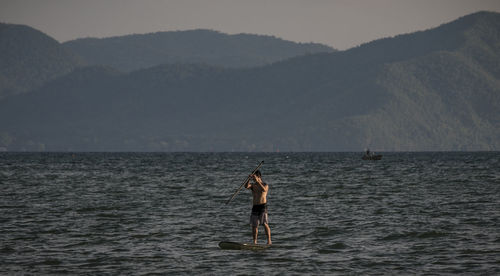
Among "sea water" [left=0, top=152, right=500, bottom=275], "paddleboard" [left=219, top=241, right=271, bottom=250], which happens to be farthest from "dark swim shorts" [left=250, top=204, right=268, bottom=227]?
"sea water" [left=0, top=152, right=500, bottom=275]

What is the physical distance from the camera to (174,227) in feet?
95.9

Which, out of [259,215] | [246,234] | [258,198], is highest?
[258,198]

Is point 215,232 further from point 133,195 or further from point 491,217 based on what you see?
point 133,195

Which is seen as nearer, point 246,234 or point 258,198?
point 258,198

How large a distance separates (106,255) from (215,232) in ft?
19.3

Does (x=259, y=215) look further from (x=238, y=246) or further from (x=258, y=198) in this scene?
(x=238, y=246)

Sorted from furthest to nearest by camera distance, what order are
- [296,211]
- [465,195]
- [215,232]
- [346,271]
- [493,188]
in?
1. [493,188]
2. [465,195]
3. [296,211]
4. [215,232]
5. [346,271]

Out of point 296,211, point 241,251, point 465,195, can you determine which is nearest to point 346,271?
point 241,251

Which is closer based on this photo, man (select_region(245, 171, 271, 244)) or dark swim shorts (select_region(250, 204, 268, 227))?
man (select_region(245, 171, 271, 244))

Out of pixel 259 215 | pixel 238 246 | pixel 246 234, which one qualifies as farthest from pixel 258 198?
pixel 246 234

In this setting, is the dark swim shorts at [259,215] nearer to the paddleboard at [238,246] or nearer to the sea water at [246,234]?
the paddleboard at [238,246]

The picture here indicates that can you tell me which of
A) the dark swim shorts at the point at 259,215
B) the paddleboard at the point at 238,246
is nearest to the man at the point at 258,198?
the dark swim shorts at the point at 259,215

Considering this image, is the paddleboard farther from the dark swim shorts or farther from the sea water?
the dark swim shorts

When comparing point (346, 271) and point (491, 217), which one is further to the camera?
point (491, 217)
